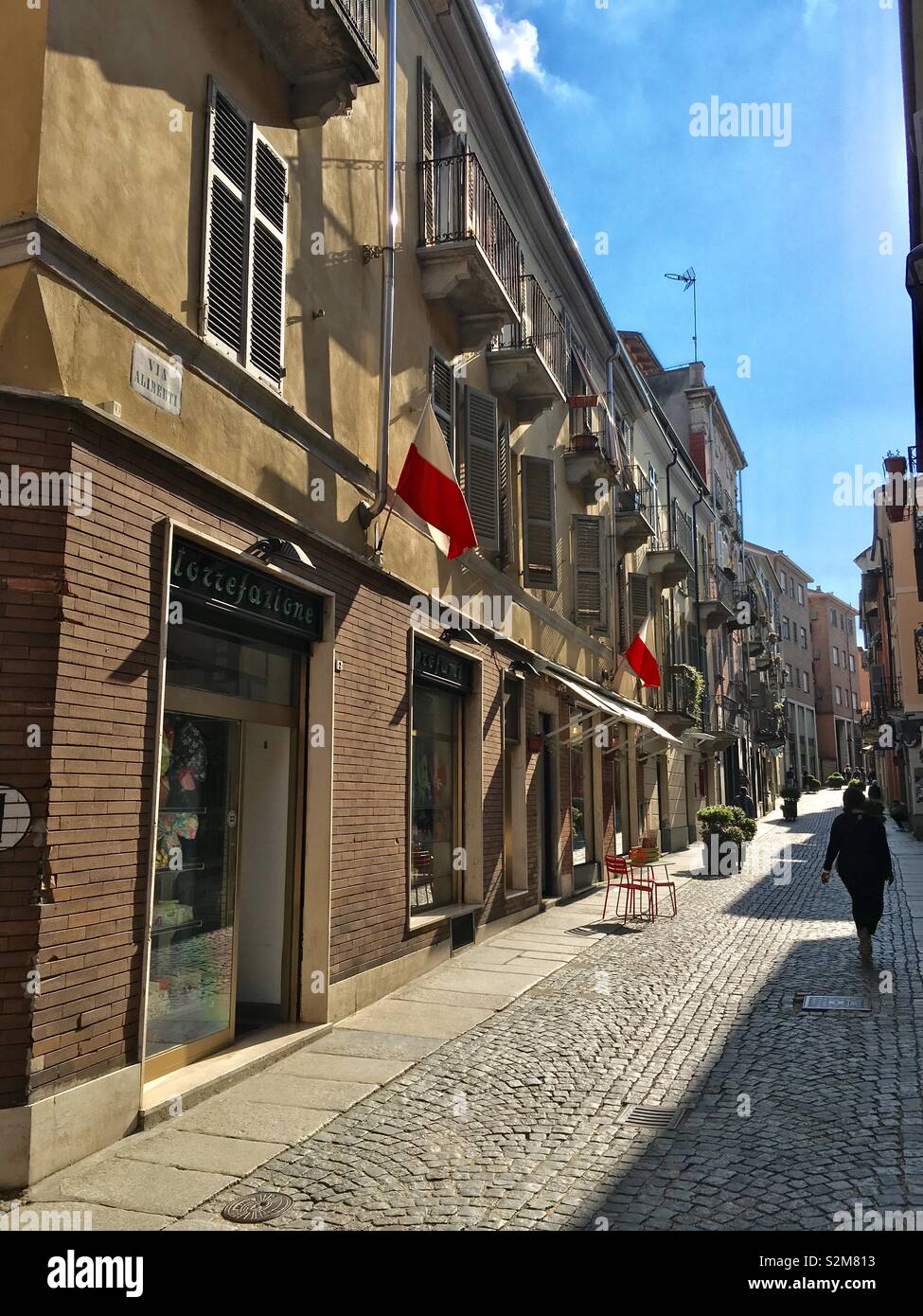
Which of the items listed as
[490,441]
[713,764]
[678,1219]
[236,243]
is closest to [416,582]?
[490,441]

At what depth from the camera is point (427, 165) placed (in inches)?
435

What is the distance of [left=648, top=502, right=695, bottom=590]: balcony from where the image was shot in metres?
26.1

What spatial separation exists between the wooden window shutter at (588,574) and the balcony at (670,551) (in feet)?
25.4

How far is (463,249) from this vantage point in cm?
1065

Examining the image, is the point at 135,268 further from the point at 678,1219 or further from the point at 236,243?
the point at 678,1219

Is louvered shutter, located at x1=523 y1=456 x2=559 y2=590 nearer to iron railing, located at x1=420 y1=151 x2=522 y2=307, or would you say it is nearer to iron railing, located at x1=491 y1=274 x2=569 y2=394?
iron railing, located at x1=491 y1=274 x2=569 y2=394

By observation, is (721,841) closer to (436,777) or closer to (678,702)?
(678,702)

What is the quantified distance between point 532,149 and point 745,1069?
512 inches

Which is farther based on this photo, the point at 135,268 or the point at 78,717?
the point at 135,268

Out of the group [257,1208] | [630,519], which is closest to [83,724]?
[257,1208]

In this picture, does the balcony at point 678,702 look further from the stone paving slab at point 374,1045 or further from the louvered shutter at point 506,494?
the stone paving slab at point 374,1045

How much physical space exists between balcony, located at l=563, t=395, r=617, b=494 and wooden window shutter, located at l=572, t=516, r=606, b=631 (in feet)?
2.07

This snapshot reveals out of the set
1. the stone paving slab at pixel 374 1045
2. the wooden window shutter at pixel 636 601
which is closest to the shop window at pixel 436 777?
the stone paving slab at pixel 374 1045

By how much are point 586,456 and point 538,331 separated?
262 centimetres
